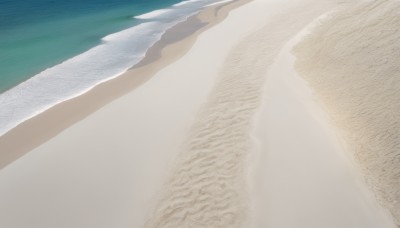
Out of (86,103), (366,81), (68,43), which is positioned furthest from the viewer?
(68,43)

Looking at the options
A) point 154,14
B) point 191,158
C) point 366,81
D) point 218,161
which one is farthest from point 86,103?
point 154,14

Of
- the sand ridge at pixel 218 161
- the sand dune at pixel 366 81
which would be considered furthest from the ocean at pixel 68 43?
the sand dune at pixel 366 81

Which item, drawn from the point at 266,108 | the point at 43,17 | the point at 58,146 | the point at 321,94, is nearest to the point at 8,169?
the point at 58,146

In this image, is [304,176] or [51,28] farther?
[51,28]

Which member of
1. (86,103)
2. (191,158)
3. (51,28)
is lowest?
(191,158)

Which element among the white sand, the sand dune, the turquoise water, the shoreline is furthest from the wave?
the white sand

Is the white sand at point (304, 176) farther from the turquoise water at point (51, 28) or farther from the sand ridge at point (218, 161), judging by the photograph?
the turquoise water at point (51, 28)

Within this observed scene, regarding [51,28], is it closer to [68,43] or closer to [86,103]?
[68,43]

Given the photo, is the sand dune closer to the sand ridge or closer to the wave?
the sand ridge
